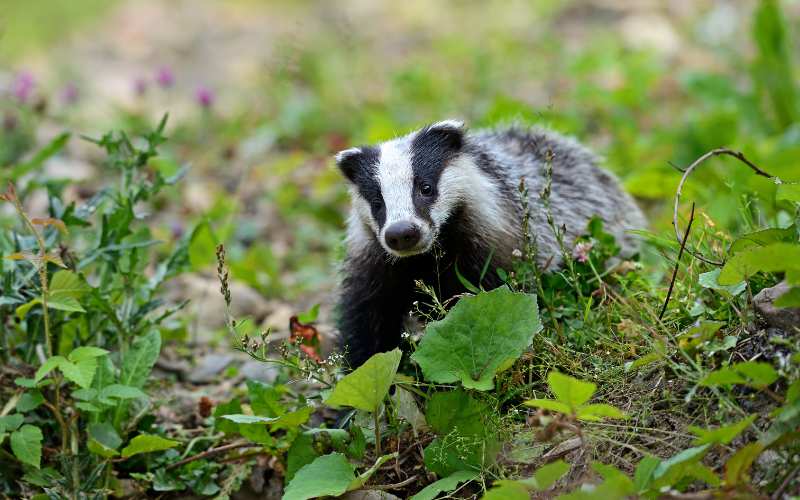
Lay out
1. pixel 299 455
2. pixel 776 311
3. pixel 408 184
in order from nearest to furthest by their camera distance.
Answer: pixel 776 311, pixel 299 455, pixel 408 184

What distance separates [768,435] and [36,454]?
85.4 inches

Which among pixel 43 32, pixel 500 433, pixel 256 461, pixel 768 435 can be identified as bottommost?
pixel 256 461

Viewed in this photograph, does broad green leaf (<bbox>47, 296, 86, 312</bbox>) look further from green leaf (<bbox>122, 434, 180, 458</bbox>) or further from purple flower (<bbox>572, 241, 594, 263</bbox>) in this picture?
purple flower (<bbox>572, 241, 594, 263</bbox>)

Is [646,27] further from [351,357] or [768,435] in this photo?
[768,435]

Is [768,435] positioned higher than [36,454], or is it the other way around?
[768,435]

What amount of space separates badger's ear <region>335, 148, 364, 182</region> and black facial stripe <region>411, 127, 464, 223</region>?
0.22m

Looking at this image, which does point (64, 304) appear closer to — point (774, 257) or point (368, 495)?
point (368, 495)

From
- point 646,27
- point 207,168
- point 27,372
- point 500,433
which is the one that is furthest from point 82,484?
point 646,27

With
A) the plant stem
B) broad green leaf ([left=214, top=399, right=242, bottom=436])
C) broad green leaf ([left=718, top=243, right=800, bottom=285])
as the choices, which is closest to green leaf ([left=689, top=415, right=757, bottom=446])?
broad green leaf ([left=718, top=243, right=800, bottom=285])

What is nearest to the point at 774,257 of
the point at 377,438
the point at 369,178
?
the point at 377,438

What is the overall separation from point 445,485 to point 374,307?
1.16 metres

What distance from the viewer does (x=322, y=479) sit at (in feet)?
9.38

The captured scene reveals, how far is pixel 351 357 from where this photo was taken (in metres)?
3.88

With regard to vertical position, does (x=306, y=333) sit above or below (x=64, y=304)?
below
